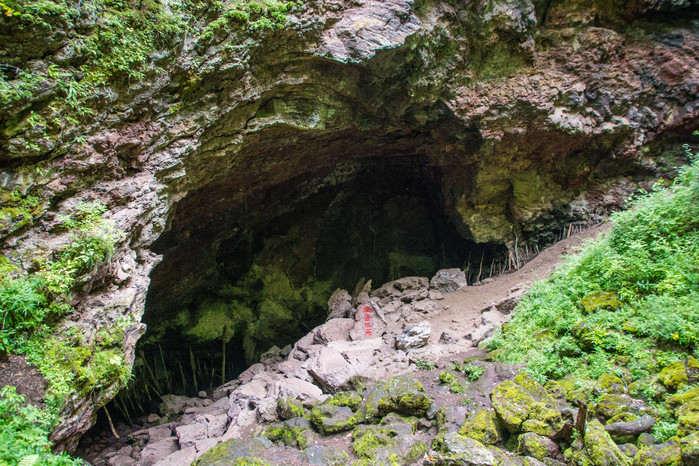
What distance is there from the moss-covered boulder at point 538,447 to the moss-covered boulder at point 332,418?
7.09 ft

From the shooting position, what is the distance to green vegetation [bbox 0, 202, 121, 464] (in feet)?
11.7

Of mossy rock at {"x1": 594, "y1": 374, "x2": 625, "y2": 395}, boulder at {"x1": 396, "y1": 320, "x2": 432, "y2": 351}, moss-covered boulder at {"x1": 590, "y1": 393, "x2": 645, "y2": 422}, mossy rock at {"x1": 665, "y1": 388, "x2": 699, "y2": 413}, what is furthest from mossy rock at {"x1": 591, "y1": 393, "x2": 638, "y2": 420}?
boulder at {"x1": 396, "y1": 320, "x2": 432, "y2": 351}

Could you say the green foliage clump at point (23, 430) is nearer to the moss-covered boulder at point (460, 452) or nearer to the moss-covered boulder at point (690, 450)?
the moss-covered boulder at point (460, 452)

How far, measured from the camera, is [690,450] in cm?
296

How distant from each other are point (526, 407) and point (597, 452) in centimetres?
85

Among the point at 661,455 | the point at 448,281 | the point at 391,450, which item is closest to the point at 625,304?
the point at 661,455

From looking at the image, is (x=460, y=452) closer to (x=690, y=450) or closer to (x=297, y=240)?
(x=690, y=450)

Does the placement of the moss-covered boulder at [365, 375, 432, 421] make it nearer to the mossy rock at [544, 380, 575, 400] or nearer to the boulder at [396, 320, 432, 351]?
the mossy rock at [544, 380, 575, 400]

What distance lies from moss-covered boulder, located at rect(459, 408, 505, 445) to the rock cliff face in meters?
4.26

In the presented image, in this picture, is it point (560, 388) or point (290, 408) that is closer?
point (560, 388)

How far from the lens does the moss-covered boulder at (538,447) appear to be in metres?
3.70

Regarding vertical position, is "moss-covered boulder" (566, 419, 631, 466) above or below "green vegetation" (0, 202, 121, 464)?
below

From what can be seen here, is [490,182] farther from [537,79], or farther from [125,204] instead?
[125,204]

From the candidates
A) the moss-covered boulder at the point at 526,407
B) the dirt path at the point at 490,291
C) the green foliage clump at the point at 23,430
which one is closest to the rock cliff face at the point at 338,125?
the green foliage clump at the point at 23,430
